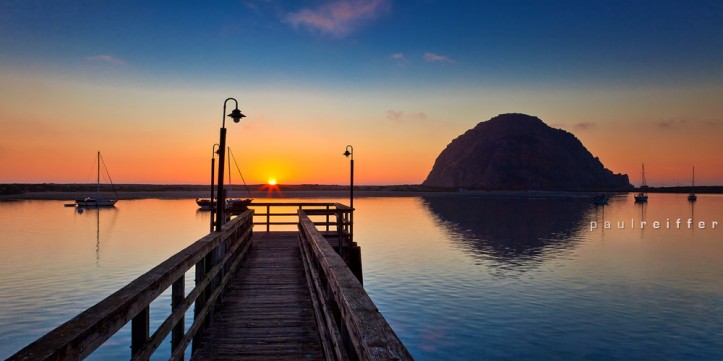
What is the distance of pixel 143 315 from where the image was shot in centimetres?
498

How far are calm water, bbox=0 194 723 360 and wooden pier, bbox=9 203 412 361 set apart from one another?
13.9 feet

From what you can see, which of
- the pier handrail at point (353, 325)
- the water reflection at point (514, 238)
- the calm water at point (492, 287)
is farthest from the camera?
the water reflection at point (514, 238)

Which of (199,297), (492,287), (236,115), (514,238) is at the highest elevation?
(236,115)

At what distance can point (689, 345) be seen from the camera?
14.8m

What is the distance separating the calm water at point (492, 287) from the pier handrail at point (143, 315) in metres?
6.06

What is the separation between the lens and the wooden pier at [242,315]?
349 cm

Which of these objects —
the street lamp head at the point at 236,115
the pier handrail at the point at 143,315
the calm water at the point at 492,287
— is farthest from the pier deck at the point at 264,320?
the street lamp head at the point at 236,115

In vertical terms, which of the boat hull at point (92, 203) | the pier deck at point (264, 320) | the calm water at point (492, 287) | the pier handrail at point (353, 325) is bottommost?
the calm water at point (492, 287)

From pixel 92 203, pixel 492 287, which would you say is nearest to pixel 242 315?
pixel 492 287

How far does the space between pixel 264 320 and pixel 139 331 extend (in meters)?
4.62

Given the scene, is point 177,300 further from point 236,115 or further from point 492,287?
point 492,287

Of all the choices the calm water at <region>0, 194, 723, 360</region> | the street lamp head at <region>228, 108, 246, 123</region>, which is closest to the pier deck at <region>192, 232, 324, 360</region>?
the calm water at <region>0, 194, 723, 360</region>

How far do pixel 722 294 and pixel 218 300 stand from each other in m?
21.5

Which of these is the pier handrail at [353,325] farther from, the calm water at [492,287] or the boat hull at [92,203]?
the boat hull at [92,203]
